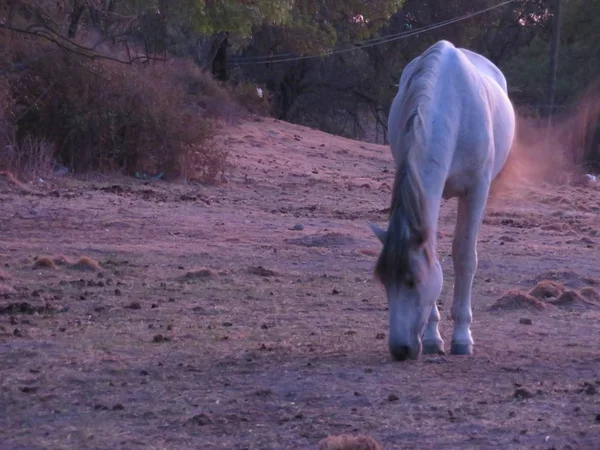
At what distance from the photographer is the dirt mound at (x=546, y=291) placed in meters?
8.42

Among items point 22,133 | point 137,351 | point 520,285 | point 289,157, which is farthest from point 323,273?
point 289,157

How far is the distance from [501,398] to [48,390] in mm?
2243

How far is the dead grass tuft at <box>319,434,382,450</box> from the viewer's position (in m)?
3.89

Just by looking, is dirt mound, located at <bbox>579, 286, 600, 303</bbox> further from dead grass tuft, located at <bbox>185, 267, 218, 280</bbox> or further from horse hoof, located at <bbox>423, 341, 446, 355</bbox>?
dead grass tuft, located at <bbox>185, 267, 218, 280</bbox>

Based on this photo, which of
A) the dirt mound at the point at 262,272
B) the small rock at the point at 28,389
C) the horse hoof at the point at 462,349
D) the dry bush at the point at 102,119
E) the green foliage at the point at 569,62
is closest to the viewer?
the small rock at the point at 28,389

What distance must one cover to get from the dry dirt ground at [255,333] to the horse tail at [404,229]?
550 mm

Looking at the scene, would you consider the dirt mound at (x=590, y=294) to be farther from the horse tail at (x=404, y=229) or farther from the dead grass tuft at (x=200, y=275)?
the horse tail at (x=404, y=229)

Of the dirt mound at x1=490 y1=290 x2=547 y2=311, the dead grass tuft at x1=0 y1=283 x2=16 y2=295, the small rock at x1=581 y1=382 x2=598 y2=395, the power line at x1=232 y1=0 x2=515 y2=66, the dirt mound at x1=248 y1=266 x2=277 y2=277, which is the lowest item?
the dead grass tuft at x1=0 y1=283 x2=16 y2=295

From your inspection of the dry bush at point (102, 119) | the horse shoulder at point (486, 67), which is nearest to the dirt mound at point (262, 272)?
the horse shoulder at point (486, 67)

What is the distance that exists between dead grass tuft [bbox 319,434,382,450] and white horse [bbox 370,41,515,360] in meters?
1.54

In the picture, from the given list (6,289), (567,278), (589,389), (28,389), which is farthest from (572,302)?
(28,389)

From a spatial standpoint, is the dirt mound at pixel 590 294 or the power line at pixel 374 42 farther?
the power line at pixel 374 42

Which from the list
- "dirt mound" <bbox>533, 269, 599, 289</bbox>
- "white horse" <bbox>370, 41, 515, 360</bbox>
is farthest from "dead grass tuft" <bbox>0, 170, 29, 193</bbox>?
"white horse" <bbox>370, 41, 515, 360</bbox>

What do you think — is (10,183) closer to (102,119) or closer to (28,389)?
(102,119)
